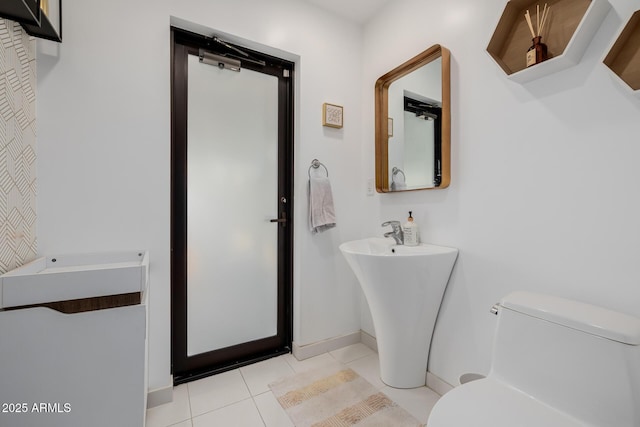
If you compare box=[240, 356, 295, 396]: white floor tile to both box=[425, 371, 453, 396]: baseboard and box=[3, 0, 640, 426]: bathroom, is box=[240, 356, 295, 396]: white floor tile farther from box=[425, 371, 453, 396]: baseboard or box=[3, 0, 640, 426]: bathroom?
box=[425, 371, 453, 396]: baseboard

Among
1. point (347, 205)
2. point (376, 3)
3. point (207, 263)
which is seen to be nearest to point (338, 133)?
point (347, 205)

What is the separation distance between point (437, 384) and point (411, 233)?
88cm

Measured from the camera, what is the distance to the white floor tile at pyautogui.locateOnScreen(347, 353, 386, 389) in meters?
1.76

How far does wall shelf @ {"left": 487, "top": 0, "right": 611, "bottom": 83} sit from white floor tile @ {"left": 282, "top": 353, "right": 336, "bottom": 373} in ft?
6.41

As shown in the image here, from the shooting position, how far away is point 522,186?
1289 mm

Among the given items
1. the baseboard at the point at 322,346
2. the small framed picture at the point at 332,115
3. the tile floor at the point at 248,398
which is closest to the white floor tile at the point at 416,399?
the tile floor at the point at 248,398

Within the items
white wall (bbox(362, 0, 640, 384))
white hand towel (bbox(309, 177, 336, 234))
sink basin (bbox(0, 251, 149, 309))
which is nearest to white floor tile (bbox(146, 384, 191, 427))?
sink basin (bbox(0, 251, 149, 309))

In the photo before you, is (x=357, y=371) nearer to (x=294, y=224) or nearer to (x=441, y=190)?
(x=294, y=224)

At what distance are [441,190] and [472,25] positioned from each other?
34.1 inches

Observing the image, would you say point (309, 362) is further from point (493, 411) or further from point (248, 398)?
point (493, 411)

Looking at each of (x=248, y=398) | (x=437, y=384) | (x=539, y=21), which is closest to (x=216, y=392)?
(x=248, y=398)

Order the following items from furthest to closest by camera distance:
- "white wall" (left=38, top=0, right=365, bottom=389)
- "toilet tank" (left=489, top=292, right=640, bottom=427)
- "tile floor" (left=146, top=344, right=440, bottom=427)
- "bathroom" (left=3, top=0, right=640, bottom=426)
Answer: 1. "tile floor" (left=146, top=344, right=440, bottom=427)
2. "white wall" (left=38, top=0, right=365, bottom=389)
3. "bathroom" (left=3, top=0, right=640, bottom=426)
4. "toilet tank" (left=489, top=292, right=640, bottom=427)

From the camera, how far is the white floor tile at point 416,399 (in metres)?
1.49

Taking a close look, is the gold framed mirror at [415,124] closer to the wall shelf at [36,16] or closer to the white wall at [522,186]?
the white wall at [522,186]
